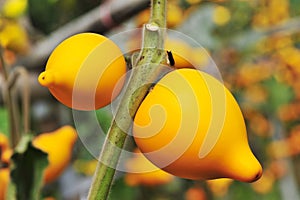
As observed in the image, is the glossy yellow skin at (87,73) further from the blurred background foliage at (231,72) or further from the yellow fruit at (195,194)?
the yellow fruit at (195,194)

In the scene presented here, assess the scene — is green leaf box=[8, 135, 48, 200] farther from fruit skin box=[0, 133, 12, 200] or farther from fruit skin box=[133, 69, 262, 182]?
fruit skin box=[133, 69, 262, 182]

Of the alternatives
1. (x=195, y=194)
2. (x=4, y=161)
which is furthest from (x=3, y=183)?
(x=195, y=194)

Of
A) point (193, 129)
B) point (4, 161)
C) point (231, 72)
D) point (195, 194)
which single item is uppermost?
point (193, 129)

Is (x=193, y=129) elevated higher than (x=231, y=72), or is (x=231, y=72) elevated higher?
(x=193, y=129)

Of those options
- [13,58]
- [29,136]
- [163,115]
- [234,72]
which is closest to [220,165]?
[163,115]

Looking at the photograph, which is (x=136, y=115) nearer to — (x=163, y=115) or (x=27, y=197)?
(x=163, y=115)

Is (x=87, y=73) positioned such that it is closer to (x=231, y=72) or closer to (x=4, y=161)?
(x=4, y=161)
